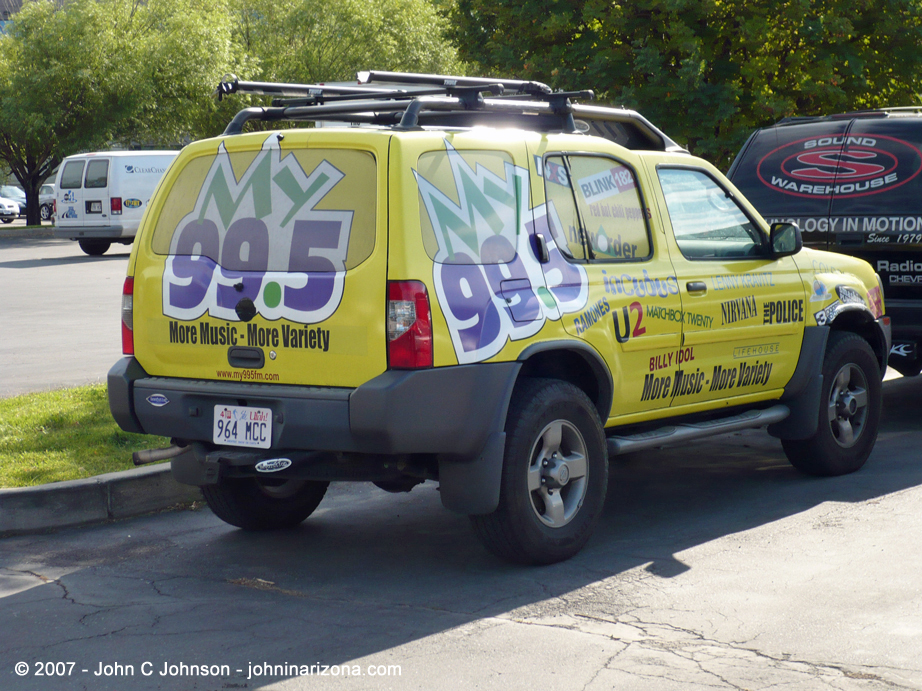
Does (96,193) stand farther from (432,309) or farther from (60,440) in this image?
(432,309)

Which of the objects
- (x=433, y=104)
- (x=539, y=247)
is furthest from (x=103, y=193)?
(x=539, y=247)

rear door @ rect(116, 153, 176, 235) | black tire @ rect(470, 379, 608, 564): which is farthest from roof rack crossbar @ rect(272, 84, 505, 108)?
rear door @ rect(116, 153, 176, 235)

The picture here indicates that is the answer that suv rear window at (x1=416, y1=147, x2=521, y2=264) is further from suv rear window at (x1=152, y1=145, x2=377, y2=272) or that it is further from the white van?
the white van

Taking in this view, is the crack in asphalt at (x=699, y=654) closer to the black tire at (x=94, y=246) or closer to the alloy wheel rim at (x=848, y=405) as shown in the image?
the alloy wheel rim at (x=848, y=405)

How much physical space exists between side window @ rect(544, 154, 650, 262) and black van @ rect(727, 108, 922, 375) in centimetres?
310

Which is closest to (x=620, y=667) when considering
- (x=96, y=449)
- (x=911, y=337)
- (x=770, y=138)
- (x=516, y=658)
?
(x=516, y=658)

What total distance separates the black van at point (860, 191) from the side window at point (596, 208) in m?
3.10

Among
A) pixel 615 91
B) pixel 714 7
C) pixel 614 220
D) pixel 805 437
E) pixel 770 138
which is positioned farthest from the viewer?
pixel 615 91

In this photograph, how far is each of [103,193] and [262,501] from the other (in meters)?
22.1

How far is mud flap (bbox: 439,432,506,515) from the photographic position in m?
4.91

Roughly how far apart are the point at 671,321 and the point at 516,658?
2256 mm

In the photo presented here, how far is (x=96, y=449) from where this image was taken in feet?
23.2

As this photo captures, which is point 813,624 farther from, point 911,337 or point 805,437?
point 911,337

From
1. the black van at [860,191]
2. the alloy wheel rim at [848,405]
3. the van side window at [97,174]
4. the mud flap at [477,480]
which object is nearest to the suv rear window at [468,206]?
Result: the mud flap at [477,480]
